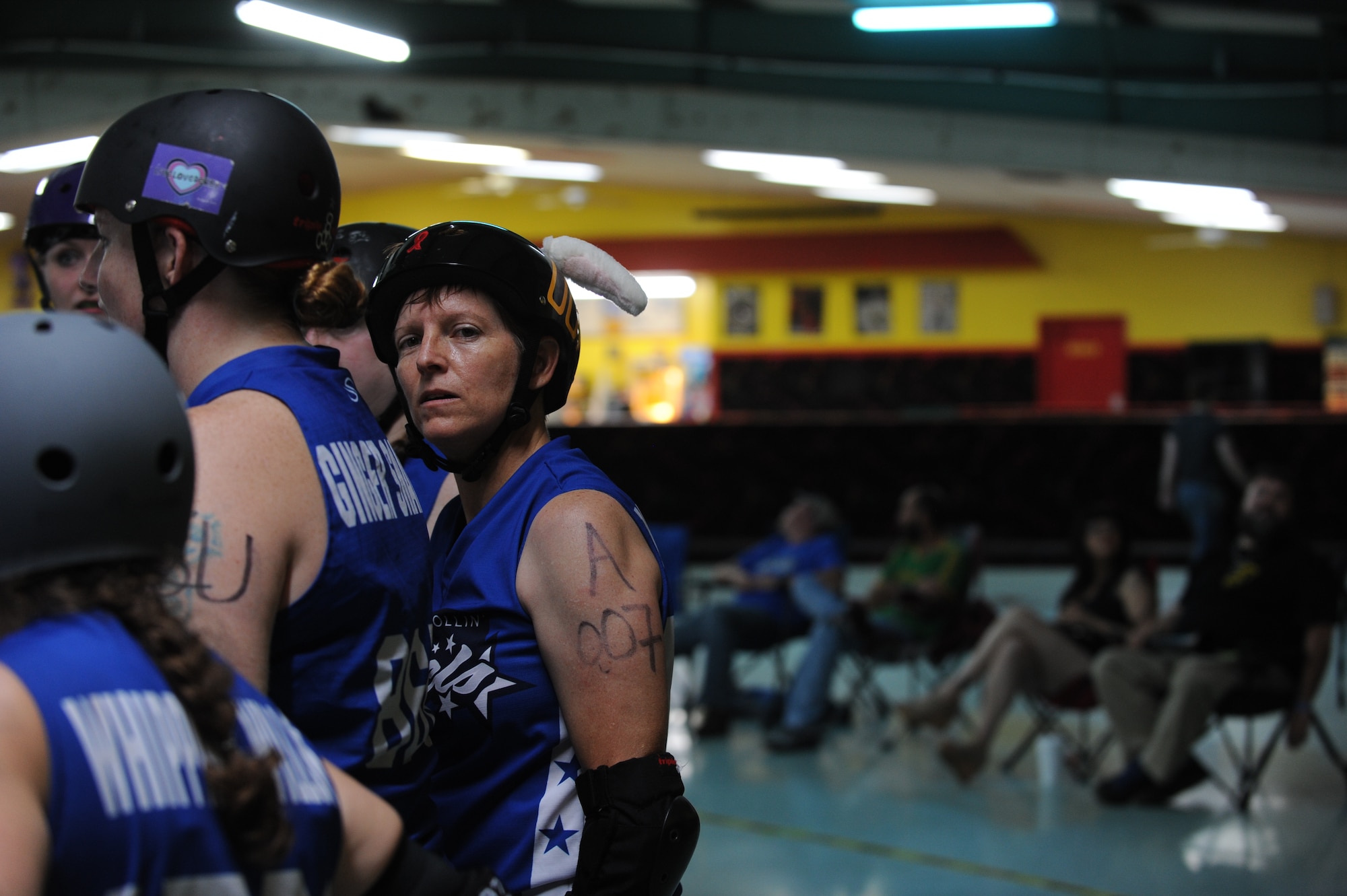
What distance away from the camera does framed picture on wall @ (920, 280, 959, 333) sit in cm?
1559

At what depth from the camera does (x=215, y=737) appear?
0.76 m

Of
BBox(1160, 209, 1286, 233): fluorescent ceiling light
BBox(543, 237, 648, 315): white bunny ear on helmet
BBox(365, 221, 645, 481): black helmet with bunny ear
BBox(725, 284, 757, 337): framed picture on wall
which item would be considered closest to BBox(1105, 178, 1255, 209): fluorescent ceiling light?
BBox(1160, 209, 1286, 233): fluorescent ceiling light

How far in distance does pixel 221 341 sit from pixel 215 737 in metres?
0.56

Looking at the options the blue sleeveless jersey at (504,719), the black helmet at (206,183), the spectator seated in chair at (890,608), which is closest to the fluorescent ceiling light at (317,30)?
the spectator seated in chair at (890,608)

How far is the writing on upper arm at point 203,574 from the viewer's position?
981mm

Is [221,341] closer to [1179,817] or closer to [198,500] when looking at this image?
[198,500]

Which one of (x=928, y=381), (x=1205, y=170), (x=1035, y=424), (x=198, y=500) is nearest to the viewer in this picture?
(x=198, y=500)

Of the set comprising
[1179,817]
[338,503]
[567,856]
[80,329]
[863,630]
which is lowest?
[1179,817]

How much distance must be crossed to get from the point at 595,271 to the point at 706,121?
28.1 feet

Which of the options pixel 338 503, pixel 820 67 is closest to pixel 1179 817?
pixel 338 503

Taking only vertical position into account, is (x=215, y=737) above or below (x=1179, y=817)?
above

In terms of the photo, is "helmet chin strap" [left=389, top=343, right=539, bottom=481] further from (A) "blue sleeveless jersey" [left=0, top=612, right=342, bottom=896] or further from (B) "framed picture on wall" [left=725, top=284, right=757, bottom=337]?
(B) "framed picture on wall" [left=725, top=284, right=757, bottom=337]

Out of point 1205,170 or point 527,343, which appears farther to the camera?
point 1205,170

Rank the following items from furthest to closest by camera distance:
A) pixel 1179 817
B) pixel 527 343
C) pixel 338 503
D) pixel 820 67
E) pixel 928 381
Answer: pixel 928 381 → pixel 820 67 → pixel 1179 817 → pixel 527 343 → pixel 338 503
